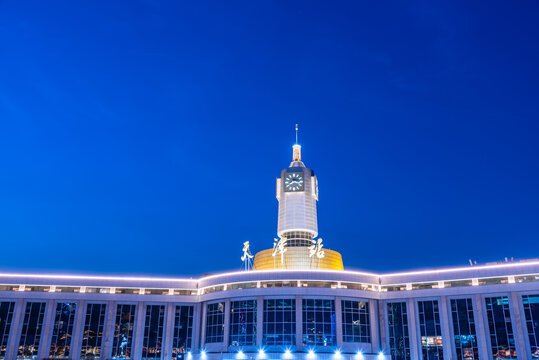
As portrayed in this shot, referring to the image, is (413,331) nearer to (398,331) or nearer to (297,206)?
(398,331)

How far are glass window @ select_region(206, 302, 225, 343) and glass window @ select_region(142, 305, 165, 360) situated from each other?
10.7 m

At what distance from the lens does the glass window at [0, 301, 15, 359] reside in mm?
97431

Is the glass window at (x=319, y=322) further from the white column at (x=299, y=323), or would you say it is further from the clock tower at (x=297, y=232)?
the clock tower at (x=297, y=232)

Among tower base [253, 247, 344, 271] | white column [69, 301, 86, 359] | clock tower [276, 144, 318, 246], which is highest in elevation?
clock tower [276, 144, 318, 246]

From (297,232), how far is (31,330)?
61258 millimetres

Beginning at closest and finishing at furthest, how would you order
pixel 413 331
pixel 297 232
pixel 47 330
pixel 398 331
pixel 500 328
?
1. pixel 500 328
2. pixel 413 331
3. pixel 398 331
4. pixel 47 330
5. pixel 297 232

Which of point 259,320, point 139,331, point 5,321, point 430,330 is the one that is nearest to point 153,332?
point 139,331

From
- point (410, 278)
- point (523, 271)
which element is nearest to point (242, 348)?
point (410, 278)

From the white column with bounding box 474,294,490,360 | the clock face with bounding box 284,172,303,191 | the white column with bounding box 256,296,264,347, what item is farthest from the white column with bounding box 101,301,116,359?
the white column with bounding box 474,294,490,360

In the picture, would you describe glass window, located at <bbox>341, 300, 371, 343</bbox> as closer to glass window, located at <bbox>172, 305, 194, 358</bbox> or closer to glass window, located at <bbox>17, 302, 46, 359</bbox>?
glass window, located at <bbox>172, 305, 194, 358</bbox>

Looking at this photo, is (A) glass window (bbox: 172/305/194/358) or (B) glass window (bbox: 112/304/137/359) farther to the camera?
(A) glass window (bbox: 172/305/194/358)

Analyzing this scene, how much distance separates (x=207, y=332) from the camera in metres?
101

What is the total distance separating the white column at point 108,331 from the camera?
9938cm

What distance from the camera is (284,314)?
9269 cm
